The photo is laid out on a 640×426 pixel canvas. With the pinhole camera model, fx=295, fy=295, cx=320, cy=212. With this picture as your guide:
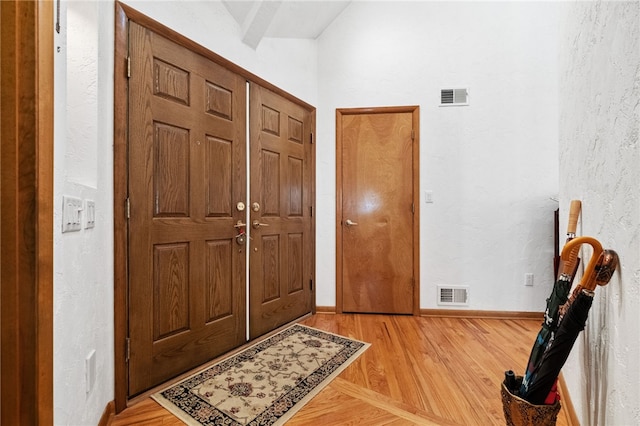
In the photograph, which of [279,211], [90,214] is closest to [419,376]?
[279,211]

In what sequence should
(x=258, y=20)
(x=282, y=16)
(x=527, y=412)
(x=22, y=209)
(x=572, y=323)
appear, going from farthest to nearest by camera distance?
(x=282, y=16)
(x=258, y=20)
(x=527, y=412)
(x=572, y=323)
(x=22, y=209)

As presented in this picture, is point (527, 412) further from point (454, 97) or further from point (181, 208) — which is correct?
point (454, 97)

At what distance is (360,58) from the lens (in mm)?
2896

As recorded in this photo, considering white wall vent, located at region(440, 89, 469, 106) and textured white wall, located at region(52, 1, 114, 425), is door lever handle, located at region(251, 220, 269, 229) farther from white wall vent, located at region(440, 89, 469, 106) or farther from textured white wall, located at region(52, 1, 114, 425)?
white wall vent, located at region(440, 89, 469, 106)

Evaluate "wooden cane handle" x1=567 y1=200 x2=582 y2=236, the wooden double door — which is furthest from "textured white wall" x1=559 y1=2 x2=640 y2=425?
the wooden double door

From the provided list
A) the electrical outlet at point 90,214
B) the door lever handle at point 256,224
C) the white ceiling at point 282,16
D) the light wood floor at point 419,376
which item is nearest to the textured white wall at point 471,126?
the white ceiling at point 282,16

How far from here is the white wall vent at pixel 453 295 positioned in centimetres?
276

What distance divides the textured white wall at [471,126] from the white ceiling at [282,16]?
18 cm

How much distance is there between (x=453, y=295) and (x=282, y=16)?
2.86 meters

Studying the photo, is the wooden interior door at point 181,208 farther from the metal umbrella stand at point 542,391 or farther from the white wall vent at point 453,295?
the white wall vent at point 453,295

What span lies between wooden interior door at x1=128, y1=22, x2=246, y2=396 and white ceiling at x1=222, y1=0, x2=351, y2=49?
0.38 m

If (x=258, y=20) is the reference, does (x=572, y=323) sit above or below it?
below

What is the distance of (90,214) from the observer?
116 centimetres

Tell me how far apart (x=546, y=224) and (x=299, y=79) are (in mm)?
2606
